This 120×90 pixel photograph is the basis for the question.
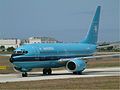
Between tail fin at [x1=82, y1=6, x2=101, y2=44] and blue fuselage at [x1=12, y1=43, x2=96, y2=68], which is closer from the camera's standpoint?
blue fuselage at [x1=12, y1=43, x2=96, y2=68]

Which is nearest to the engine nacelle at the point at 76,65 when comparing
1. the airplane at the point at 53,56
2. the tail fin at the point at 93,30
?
the airplane at the point at 53,56

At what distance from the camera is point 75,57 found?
4172 cm

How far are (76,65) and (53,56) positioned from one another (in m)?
2.36

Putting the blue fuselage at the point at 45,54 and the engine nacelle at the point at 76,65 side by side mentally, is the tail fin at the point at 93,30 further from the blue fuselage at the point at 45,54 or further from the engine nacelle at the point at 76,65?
the engine nacelle at the point at 76,65

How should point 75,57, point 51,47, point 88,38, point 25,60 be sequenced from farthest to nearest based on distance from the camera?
1. point 88,38
2. point 75,57
3. point 51,47
4. point 25,60

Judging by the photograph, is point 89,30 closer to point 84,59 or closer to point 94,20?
point 94,20

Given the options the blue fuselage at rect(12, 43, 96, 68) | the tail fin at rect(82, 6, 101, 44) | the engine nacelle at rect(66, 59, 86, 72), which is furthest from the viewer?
the tail fin at rect(82, 6, 101, 44)

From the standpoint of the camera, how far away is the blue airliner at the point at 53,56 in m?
35.5

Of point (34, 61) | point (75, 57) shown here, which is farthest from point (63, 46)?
point (34, 61)

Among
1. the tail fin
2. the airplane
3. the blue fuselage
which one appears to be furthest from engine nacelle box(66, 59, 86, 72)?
the tail fin

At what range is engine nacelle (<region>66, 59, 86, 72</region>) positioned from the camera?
3803cm

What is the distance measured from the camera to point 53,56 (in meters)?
38.6

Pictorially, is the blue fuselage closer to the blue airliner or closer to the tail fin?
the blue airliner

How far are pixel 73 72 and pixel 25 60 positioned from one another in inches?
224
